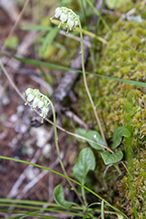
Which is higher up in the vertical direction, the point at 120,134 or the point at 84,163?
the point at 120,134

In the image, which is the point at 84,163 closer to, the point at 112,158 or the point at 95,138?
the point at 95,138

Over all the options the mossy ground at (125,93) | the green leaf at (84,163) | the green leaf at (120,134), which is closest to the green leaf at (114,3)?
the mossy ground at (125,93)

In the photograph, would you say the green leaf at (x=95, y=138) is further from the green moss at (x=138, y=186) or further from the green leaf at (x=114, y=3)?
the green leaf at (x=114, y=3)

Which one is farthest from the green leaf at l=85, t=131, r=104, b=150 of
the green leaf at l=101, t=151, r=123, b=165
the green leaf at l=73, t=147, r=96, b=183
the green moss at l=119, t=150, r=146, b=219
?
the green moss at l=119, t=150, r=146, b=219

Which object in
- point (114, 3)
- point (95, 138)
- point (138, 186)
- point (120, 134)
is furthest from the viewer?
point (114, 3)

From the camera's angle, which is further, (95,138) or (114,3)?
(114,3)

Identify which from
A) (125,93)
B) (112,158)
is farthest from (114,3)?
(112,158)

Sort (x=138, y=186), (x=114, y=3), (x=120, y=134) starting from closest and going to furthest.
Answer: (x=138, y=186) → (x=120, y=134) → (x=114, y=3)

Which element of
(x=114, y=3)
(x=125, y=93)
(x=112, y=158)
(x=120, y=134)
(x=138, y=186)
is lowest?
(x=138, y=186)

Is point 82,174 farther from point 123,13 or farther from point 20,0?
point 20,0

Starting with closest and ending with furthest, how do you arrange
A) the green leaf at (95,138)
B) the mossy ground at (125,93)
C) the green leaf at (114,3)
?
1. the mossy ground at (125,93)
2. the green leaf at (95,138)
3. the green leaf at (114,3)
